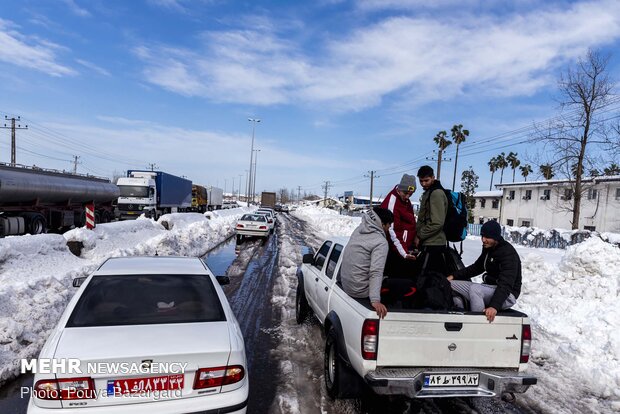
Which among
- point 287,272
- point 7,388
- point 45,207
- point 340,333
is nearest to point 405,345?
point 340,333

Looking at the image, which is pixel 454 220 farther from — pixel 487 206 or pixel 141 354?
pixel 487 206

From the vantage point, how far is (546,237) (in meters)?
21.6

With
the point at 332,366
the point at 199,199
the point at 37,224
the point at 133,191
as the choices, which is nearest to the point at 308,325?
the point at 332,366

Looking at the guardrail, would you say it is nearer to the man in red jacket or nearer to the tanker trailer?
the man in red jacket

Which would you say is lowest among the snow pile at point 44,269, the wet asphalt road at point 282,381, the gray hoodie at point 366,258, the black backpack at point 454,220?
the wet asphalt road at point 282,381

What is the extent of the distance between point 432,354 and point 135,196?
91.6 ft

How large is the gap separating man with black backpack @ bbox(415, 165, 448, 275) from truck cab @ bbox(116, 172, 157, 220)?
26.1 metres

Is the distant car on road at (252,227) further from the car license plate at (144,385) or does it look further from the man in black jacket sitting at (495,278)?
the car license plate at (144,385)

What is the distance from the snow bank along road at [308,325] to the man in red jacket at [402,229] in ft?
5.21

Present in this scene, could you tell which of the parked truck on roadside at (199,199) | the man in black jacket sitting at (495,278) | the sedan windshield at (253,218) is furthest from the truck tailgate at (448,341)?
the parked truck on roadside at (199,199)

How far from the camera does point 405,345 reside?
11.3 feet

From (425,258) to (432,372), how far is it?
5.57 feet

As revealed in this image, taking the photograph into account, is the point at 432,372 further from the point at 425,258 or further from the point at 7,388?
the point at 7,388

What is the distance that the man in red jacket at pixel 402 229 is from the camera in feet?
15.9
